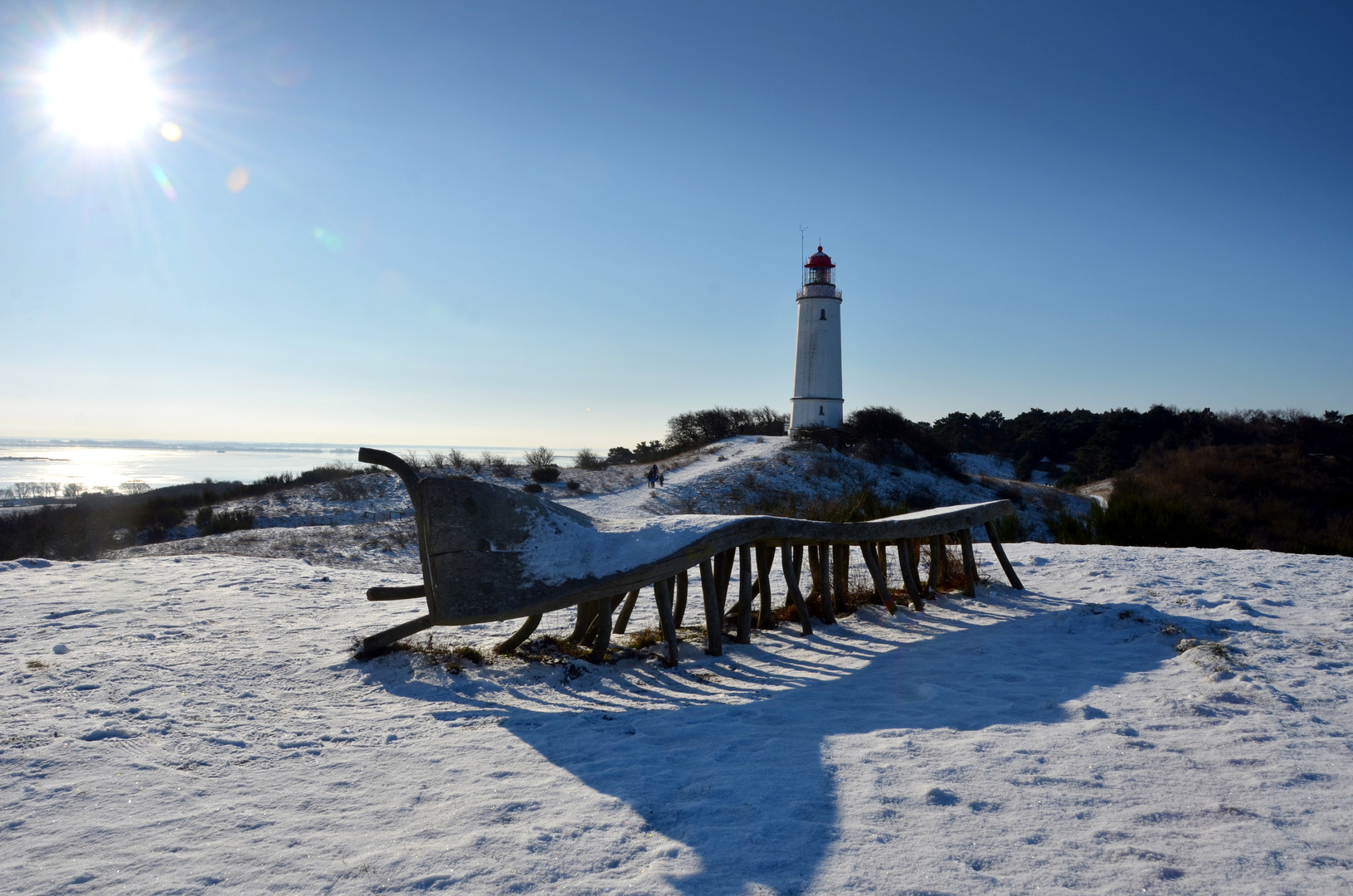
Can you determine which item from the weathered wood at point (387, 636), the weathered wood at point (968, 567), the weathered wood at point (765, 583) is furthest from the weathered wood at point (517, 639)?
the weathered wood at point (968, 567)

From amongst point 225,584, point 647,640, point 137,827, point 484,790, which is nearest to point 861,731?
point 484,790

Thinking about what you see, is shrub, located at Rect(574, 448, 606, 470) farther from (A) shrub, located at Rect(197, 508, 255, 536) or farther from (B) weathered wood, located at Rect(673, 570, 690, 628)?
(B) weathered wood, located at Rect(673, 570, 690, 628)

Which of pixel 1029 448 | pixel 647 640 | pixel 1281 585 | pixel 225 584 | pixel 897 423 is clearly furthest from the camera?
pixel 1029 448

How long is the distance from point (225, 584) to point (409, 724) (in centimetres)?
539

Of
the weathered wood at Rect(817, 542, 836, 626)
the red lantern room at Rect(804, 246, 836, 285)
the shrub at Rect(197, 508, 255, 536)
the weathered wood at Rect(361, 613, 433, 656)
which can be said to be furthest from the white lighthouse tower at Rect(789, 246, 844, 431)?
the weathered wood at Rect(361, 613, 433, 656)

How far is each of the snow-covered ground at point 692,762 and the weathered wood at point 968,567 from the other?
1.47 meters

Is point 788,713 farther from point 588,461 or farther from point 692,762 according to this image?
point 588,461

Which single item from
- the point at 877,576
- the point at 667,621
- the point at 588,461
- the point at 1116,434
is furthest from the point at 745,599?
the point at 1116,434

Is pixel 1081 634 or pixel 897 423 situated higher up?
pixel 897 423

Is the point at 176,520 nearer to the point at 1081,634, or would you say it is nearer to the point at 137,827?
the point at 137,827

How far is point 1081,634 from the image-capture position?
20.5ft

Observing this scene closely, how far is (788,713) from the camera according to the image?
4289 millimetres

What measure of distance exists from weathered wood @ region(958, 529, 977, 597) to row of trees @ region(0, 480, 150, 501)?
94.3ft

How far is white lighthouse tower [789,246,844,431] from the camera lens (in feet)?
114
